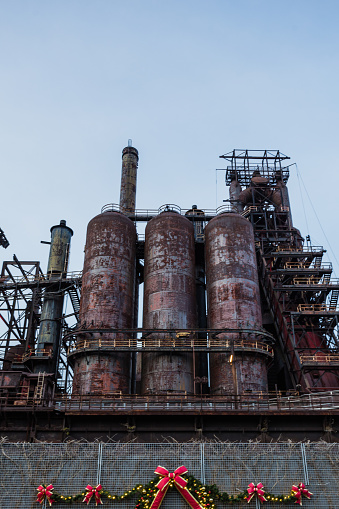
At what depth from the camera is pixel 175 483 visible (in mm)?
13914

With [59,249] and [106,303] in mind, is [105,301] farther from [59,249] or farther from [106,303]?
[59,249]

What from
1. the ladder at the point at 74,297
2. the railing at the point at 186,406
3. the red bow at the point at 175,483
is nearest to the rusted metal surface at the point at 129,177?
the ladder at the point at 74,297

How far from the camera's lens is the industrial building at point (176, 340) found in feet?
89.3

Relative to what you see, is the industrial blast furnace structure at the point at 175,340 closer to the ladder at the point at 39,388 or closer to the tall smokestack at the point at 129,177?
the ladder at the point at 39,388

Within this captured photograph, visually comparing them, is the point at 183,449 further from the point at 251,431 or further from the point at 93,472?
the point at 251,431

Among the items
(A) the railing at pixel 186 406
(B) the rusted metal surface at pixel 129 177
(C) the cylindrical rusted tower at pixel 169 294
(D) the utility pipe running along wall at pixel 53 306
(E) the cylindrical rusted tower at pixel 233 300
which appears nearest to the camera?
(A) the railing at pixel 186 406

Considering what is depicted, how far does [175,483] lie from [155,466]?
859 mm

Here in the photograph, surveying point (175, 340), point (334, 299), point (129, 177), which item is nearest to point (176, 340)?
point (175, 340)

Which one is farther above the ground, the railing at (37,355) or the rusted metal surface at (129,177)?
the rusted metal surface at (129,177)

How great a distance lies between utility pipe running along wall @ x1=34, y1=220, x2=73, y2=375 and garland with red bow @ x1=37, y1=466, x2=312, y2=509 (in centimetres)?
2874

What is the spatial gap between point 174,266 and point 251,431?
51.8ft

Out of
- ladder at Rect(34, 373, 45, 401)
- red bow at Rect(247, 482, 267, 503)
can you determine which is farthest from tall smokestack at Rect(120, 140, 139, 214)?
red bow at Rect(247, 482, 267, 503)

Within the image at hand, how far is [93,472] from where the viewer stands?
14.4 metres

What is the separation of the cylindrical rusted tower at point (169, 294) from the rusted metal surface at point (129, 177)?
13.9 meters
